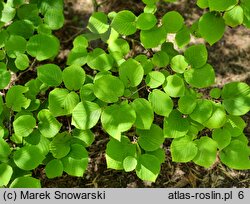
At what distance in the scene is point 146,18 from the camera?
1.92m

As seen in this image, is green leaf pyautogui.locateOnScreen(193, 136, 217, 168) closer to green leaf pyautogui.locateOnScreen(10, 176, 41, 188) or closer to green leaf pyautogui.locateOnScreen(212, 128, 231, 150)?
green leaf pyautogui.locateOnScreen(212, 128, 231, 150)

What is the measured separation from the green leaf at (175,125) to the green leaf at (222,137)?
15cm

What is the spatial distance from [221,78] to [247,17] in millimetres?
1027

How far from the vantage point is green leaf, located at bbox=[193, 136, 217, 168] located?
1844 mm

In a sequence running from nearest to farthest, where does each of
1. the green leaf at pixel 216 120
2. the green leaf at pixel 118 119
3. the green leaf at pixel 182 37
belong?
the green leaf at pixel 118 119
the green leaf at pixel 216 120
the green leaf at pixel 182 37

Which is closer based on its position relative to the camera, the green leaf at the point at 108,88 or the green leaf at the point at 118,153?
the green leaf at the point at 108,88

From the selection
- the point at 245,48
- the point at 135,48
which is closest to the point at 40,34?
the point at 135,48

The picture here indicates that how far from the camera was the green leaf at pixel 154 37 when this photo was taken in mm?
1948

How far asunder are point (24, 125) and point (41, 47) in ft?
1.42

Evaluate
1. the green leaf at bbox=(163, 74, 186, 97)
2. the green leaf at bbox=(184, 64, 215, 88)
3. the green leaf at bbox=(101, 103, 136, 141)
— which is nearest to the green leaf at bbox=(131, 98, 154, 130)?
the green leaf at bbox=(101, 103, 136, 141)

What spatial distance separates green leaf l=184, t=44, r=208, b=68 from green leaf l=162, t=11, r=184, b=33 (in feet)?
0.50

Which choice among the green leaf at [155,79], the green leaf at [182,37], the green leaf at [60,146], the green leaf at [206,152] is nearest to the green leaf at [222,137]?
the green leaf at [206,152]

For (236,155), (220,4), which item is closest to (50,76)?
(220,4)

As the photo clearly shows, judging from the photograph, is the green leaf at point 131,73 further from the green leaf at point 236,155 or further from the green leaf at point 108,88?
the green leaf at point 236,155
